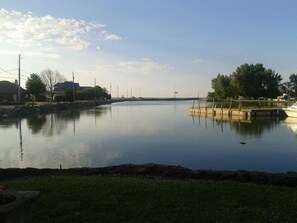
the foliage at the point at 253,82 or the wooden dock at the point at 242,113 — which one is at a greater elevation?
the foliage at the point at 253,82

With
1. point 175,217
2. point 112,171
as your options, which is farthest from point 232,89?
point 175,217

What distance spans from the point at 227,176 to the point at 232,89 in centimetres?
11804

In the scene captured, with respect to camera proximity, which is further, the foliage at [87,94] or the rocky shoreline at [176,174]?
the foliage at [87,94]

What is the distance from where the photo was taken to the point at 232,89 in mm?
130500

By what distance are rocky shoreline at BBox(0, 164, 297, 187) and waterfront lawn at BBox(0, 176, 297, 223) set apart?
3720 millimetres

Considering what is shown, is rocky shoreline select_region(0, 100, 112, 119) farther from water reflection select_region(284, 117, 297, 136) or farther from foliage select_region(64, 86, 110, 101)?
water reflection select_region(284, 117, 297, 136)

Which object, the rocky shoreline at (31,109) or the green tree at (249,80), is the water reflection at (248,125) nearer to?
the rocky shoreline at (31,109)

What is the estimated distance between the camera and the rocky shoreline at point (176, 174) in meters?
15.0

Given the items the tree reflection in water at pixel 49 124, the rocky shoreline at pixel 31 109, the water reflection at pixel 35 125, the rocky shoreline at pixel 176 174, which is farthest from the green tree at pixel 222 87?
the rocky shoreline at pixel 176 174

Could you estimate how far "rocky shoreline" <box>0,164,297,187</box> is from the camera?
15.0 m

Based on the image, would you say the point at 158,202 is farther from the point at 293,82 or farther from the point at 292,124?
the point at 293,82

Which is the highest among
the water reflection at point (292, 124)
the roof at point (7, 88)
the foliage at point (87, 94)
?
the roof at point (7, 88)

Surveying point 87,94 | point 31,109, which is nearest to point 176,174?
point 31,109

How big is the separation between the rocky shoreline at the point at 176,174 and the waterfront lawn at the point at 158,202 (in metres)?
3.72
